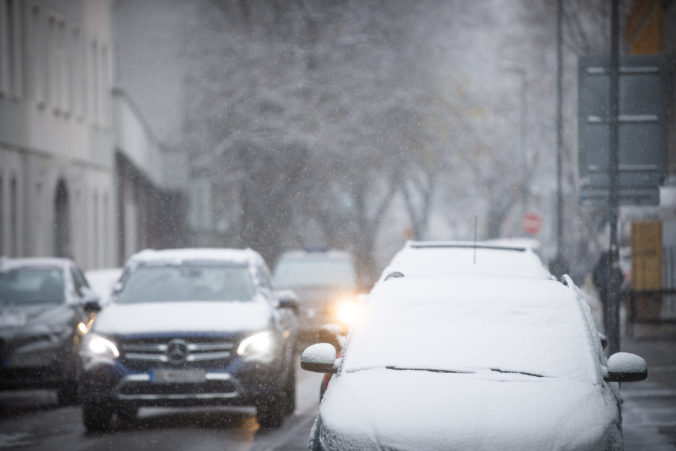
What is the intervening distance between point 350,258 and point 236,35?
67.7 feet

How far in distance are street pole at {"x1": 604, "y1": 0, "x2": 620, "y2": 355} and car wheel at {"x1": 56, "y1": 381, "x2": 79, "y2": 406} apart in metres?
6.07

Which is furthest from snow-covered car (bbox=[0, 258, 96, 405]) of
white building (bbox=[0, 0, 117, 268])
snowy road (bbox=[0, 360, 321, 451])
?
white building (bbox=[0, 0, 117, 268])

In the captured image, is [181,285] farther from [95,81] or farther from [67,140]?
[95,81]

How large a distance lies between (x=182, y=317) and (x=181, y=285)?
1.28 meters

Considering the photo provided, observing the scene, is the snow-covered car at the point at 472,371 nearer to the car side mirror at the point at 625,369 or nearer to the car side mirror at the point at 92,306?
the car side mirror at the point at 625,369

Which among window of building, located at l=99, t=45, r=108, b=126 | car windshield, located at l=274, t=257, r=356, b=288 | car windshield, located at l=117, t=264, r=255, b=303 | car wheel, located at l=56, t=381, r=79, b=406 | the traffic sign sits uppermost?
window of building, located at l=99, t=45, r=108, b=126

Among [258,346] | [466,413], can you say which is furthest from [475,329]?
[258,346]

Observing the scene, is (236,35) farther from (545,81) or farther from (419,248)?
(419,248)

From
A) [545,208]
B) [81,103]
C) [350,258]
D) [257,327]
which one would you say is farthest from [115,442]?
[545,208]

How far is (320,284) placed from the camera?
28.1m

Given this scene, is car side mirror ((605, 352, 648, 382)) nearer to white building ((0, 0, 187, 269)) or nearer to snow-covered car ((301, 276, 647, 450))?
snow-covered car ((301, 276, 647, 450))

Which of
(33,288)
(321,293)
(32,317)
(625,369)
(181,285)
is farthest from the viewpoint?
(321,293)

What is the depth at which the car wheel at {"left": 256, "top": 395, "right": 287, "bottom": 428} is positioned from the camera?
48.8 ft

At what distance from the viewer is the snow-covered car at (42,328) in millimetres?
17812
